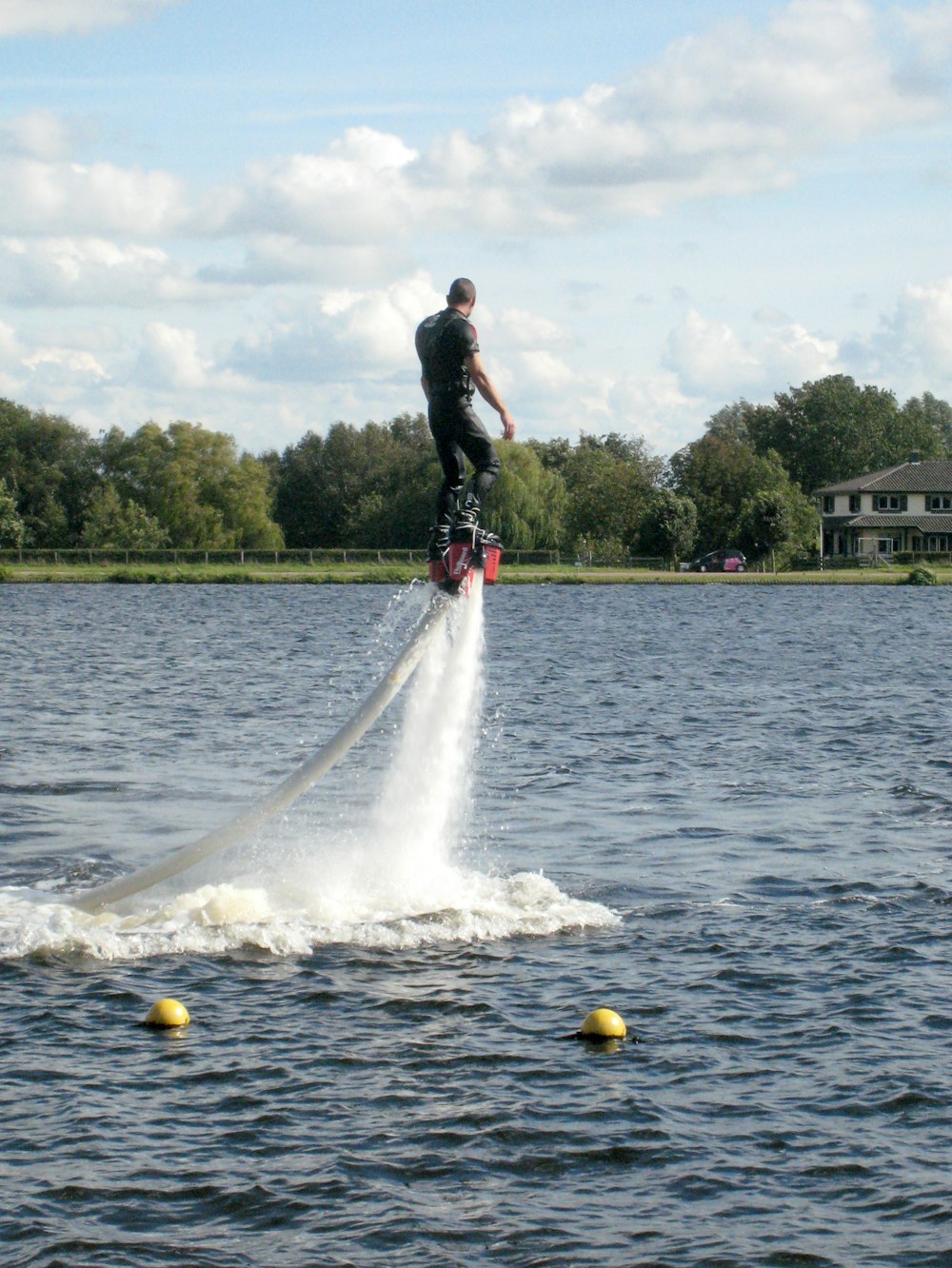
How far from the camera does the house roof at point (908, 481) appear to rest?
6462 inches

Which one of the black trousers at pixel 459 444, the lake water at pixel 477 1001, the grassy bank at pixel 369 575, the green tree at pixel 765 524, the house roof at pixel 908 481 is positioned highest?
the house roof at pixel 908 481

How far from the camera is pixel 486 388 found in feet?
55.6

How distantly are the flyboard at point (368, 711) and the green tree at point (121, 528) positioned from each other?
139 m

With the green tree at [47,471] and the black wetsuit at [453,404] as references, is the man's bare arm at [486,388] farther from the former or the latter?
the green tree at [47,471]

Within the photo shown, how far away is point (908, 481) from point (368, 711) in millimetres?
154468

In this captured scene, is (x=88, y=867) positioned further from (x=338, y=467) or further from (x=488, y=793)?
(x=338, y=467)

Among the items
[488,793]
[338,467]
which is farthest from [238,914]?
[338,467]

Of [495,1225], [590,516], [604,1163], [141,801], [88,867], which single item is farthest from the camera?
[590,516]

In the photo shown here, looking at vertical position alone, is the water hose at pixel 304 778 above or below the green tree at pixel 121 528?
below

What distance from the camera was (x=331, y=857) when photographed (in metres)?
23.2

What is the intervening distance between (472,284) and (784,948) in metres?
8.21

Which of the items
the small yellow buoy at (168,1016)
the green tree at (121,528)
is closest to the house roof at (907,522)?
the green tree at (121,528)

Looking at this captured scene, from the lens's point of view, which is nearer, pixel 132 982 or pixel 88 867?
pixel 132 982

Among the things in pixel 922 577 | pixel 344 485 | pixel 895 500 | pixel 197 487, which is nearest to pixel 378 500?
pixel 344 485
